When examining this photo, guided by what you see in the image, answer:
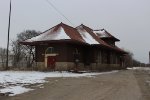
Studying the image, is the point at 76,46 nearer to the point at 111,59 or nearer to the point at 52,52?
the point at 52,52

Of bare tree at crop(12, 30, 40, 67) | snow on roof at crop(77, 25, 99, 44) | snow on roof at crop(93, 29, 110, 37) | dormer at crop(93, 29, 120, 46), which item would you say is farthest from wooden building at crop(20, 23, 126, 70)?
bare tree at crop(12, 30, 40, 67)

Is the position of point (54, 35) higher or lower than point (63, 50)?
higher

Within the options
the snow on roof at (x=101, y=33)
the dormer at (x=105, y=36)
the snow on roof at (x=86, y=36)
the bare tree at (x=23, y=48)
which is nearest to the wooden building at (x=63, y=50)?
the snow on roof at (x=86, y=36)

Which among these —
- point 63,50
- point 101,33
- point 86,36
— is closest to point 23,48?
point 101,33

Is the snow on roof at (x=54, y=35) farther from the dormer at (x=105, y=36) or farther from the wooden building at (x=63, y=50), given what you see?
the dormer at (x=105, y=36)

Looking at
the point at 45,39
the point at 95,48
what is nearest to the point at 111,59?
the point at 95,48

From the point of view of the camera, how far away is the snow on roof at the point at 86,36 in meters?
50.6

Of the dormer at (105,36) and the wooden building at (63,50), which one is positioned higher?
the dormer at (105,36)

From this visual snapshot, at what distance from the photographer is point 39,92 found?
17641mm

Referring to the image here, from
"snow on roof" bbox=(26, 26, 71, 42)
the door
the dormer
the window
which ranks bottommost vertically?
the door

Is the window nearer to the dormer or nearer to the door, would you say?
the door

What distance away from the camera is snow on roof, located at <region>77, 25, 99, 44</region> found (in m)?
50.6

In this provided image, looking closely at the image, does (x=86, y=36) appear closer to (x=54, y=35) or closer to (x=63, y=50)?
(x=54, y=35)

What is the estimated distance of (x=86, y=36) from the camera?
2095 inches
